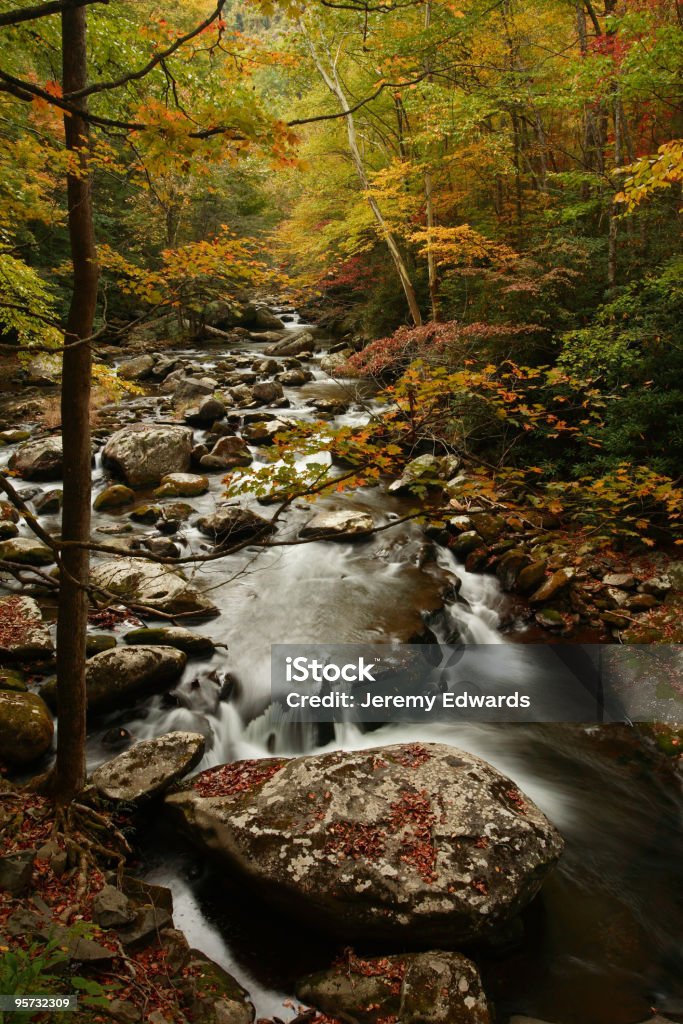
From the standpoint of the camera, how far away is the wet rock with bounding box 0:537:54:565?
782 cm

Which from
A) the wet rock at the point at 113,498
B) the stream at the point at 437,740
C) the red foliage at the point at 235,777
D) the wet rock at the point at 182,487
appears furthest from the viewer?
the wet rock at the point at 182,487

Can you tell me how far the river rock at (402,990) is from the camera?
3.29 m

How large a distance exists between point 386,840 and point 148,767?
2361mm

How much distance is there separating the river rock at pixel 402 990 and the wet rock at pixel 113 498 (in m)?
8.76

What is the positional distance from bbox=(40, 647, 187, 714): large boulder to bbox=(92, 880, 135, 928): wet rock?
7.58 ft

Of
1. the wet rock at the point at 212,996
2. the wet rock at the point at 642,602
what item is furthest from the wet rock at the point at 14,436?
the wet rock at the point at 642,602

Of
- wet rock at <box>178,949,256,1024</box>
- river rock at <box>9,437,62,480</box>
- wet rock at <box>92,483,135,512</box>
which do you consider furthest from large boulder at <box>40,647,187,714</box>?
river rock at <box>9,437,62,480</box>

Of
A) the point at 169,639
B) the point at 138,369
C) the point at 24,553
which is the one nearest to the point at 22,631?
the point at 169,639

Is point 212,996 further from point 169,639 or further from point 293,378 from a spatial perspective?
point 293,378

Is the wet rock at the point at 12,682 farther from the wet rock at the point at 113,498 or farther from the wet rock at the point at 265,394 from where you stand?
the wet rock at the point at 265,394

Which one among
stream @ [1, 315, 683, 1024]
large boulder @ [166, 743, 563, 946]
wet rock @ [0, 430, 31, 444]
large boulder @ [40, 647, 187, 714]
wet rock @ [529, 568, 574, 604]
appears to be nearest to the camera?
large boulder @ [166, 743, 563, 946]

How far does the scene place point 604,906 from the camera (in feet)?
15.0

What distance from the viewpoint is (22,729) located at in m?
5.03

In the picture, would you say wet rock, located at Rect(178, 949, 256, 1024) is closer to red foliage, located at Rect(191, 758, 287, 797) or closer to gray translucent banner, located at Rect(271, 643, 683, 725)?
red foliage, located at Rect(191, 758, 287, 797)
